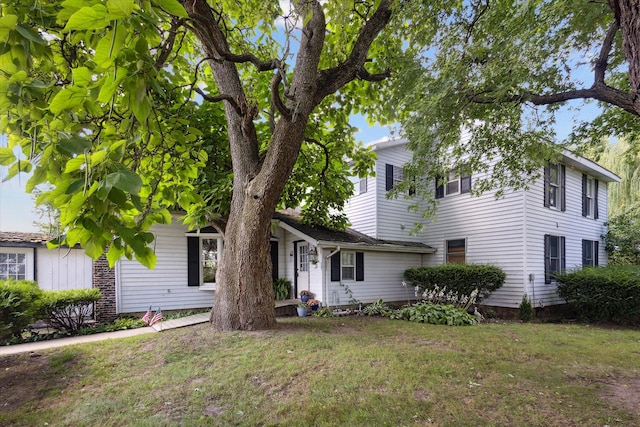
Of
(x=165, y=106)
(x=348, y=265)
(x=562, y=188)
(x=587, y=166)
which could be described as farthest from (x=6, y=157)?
(x=587, y=166)

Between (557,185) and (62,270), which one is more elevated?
(557,185)

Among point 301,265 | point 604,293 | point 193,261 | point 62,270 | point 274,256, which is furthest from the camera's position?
point 274,256

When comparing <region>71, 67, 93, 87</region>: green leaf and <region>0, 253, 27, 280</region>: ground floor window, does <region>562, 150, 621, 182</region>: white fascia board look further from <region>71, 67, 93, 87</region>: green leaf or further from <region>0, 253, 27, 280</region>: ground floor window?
<region>0, 253, 27, 280</region>: ground floor window

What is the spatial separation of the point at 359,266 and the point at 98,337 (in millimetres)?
7769

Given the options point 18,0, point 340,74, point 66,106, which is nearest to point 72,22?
point 66,106

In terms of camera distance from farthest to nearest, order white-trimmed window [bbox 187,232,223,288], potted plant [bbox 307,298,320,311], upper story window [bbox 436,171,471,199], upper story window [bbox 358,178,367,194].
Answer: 1. upper story window [bbox 358,178,367,194]
2. upper story window [bbox 436,171,471,199]
3. white-trimmed window [bbox 187,232,223,288]
4. potted plant [bbox 307,298,320,311]

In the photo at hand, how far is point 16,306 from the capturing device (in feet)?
21.9

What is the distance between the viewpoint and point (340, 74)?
6395 millimetres

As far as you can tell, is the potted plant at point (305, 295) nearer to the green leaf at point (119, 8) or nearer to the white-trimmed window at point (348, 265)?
the white-trimmed window at point (348, 265)

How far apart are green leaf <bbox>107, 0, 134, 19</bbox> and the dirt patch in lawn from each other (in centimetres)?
566

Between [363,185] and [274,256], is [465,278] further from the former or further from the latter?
[274,256]

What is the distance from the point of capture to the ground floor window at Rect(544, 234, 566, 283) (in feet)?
36.9

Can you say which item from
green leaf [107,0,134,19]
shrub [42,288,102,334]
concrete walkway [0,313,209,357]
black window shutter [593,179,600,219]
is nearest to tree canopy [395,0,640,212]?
green leaf [107,0,134,19]

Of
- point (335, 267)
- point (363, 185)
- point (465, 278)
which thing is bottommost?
point (465, 278)
